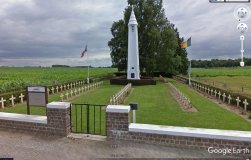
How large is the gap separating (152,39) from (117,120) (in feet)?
117

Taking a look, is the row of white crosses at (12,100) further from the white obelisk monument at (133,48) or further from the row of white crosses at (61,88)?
the white obelisk monument at (133,48)

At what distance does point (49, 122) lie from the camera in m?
7.50

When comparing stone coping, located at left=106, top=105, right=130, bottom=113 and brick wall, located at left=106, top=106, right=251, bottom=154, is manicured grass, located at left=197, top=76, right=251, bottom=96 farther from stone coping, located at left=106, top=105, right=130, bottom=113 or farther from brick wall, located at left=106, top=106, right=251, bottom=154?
stone coping, located at left=106, top=105, right=130, bottom=113

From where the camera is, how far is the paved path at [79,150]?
6.00m

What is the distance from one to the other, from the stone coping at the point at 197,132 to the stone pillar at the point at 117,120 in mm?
207

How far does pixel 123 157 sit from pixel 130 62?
109 ft

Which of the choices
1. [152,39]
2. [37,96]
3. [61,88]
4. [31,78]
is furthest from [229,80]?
[37,96]

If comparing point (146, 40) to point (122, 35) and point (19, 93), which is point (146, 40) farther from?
point (19, 93)

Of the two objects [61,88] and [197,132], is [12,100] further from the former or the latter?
[197,132]

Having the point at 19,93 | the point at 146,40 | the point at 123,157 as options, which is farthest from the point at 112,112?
the point at 146,40

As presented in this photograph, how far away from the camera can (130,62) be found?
38688 mm

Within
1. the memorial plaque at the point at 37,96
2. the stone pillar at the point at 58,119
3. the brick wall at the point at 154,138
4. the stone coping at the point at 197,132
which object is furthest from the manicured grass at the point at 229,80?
the stone pillar at the point at 58,119

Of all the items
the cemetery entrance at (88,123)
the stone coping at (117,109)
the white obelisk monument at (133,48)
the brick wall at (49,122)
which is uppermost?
the white obelisk monument at (133,48)

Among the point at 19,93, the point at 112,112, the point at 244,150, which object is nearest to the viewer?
→ the point at 244,150
